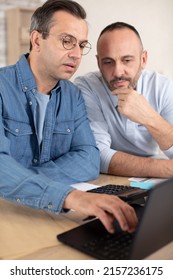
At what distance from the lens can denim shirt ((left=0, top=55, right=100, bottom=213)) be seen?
1252mm

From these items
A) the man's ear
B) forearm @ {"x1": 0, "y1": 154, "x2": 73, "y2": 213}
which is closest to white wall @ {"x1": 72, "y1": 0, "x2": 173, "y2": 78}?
the man's ear

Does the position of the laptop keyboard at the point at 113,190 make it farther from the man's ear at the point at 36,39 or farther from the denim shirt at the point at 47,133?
the man's ear at the point at 36,39

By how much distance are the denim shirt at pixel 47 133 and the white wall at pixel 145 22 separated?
7.30 feet

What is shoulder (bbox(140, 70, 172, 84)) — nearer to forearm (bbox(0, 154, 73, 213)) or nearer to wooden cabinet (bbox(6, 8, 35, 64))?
forearm (bbox(0, 154, 73, 213))

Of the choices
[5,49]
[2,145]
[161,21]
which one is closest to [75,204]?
[2,145]

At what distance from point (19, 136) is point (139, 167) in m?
0.50

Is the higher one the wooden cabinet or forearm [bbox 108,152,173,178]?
the wooden cabinet

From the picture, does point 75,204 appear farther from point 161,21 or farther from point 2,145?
point 161,21

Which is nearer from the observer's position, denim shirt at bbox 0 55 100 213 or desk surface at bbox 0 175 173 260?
desk surface at bbox 0 175 173 260

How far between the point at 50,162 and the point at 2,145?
278 millimetres

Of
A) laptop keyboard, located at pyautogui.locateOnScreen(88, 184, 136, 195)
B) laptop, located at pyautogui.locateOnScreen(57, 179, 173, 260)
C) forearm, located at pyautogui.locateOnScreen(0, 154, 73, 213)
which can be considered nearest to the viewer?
laptop, located at pyautogui.locateOnScreen(57, 179, 173, 260)

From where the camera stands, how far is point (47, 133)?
1.36 m

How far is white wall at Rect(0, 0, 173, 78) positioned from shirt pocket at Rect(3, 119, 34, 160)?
7.22 feet

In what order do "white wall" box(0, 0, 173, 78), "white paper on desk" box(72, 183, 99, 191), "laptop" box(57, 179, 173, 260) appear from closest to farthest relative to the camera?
"laptop" box(57, 179, 173, 260)
"white paper on desk" box(72, 183, 99, 191)
"white wall" box(0, 0, 173, 78)
